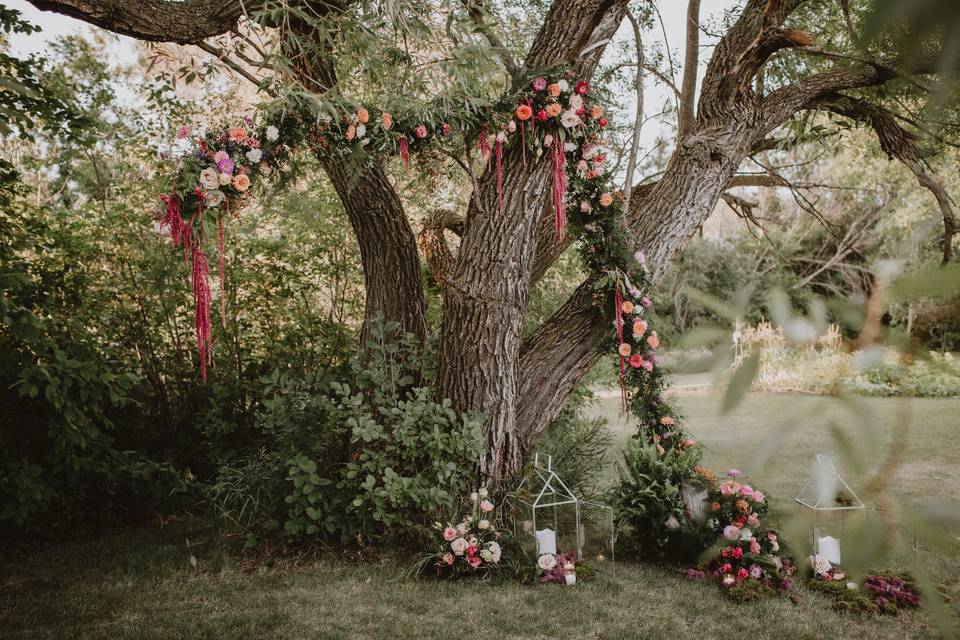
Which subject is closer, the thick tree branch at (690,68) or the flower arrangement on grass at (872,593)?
the flower arrangement on grass at (872,593)

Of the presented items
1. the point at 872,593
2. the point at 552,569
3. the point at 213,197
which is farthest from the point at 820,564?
the point at 213,197

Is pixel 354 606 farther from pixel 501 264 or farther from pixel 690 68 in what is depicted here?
pixel 690 68

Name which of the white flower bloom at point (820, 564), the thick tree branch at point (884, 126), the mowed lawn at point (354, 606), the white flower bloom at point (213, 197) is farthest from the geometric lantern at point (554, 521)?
the thick tree branch at point (884, 126)

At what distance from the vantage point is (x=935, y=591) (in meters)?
0.38

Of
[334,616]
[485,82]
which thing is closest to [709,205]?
[485,82]

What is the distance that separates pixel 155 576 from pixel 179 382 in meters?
1.97

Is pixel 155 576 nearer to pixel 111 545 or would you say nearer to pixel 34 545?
pixel 111 545

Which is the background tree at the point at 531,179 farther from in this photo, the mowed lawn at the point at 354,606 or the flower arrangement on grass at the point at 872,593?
the flower arrangement on grass at the point at 872,593

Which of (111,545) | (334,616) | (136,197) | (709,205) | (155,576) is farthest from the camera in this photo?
(136,197)

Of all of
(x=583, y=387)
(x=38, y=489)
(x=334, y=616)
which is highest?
(x=583, y=387)

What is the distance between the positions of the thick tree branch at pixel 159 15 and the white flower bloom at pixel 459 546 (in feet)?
9.93

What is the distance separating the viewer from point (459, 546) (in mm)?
3719

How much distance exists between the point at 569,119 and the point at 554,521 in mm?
2577

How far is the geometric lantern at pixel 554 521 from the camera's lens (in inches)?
153
